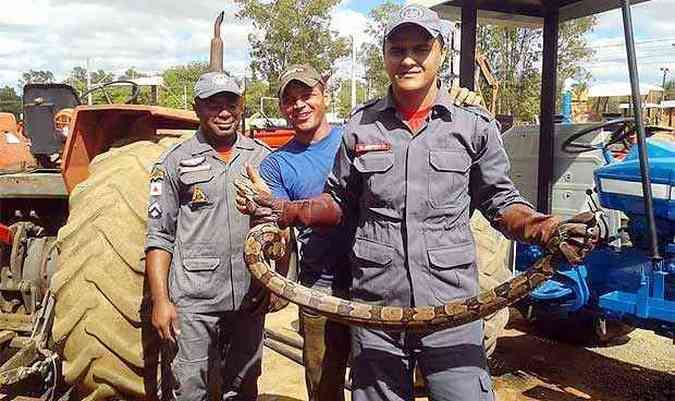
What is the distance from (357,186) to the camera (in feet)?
7.74

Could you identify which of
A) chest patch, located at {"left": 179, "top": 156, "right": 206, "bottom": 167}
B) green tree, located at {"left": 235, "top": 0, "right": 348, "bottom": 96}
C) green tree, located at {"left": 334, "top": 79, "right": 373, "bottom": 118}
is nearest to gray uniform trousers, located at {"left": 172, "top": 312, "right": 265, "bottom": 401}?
chest patch, located at {"left": 179, "top": 156, "right": 206, "bottom": 167}

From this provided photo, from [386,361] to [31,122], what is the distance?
3.09m

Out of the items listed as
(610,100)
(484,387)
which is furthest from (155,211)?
(610,100)

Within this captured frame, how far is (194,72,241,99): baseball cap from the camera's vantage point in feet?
9.07

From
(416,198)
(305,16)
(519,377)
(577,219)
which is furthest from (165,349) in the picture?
(305,16)

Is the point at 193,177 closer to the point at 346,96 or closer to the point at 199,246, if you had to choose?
the point at 199,246

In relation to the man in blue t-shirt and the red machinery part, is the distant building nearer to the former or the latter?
the man in blue t-shirt

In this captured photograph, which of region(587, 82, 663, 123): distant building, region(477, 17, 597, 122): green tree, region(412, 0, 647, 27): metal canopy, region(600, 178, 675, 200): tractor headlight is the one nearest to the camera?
region(600, 178, 675, 200): tractor headlight

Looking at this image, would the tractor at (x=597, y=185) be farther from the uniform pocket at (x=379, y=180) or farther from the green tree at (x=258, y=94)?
the green tree at (x=258, y=94)

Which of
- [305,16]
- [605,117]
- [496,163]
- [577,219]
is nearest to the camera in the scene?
[577,219]

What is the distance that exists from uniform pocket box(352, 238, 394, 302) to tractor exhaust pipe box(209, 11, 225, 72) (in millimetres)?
1421

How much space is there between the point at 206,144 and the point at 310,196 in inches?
20.1

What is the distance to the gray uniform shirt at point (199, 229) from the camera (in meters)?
2.76

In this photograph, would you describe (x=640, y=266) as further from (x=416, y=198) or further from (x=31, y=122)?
(x=31, y=122)
